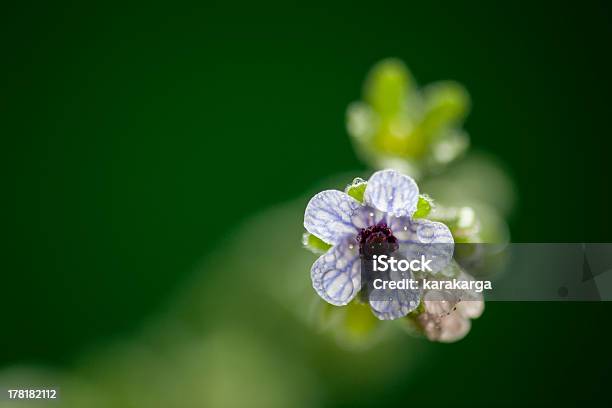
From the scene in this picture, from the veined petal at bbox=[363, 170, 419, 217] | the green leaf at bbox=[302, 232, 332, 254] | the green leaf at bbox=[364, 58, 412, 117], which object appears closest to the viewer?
the veined petal at bbox=[363, 170, 419, 217]

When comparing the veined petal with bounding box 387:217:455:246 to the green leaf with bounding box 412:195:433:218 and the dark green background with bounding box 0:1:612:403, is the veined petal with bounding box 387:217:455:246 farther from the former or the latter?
the dark green background with bounding box 0:1:612:403

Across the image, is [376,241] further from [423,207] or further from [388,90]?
[388,90]

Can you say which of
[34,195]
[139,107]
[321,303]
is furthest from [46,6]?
[321,303]

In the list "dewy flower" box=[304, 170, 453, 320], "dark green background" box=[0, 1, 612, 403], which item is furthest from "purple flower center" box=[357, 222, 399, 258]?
"dark green background" box=[0, 1, 612, 403]

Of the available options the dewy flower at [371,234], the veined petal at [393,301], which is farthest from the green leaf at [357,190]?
the veined petal at [393,301]

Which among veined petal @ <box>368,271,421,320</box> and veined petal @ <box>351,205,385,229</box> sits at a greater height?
veined petal @ <box>351,205,385,229</box>

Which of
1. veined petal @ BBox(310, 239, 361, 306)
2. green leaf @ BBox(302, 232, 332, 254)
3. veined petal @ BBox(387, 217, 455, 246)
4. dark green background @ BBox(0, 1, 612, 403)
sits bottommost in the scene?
veined petal @ BBox(310, 239, 361, 306)
